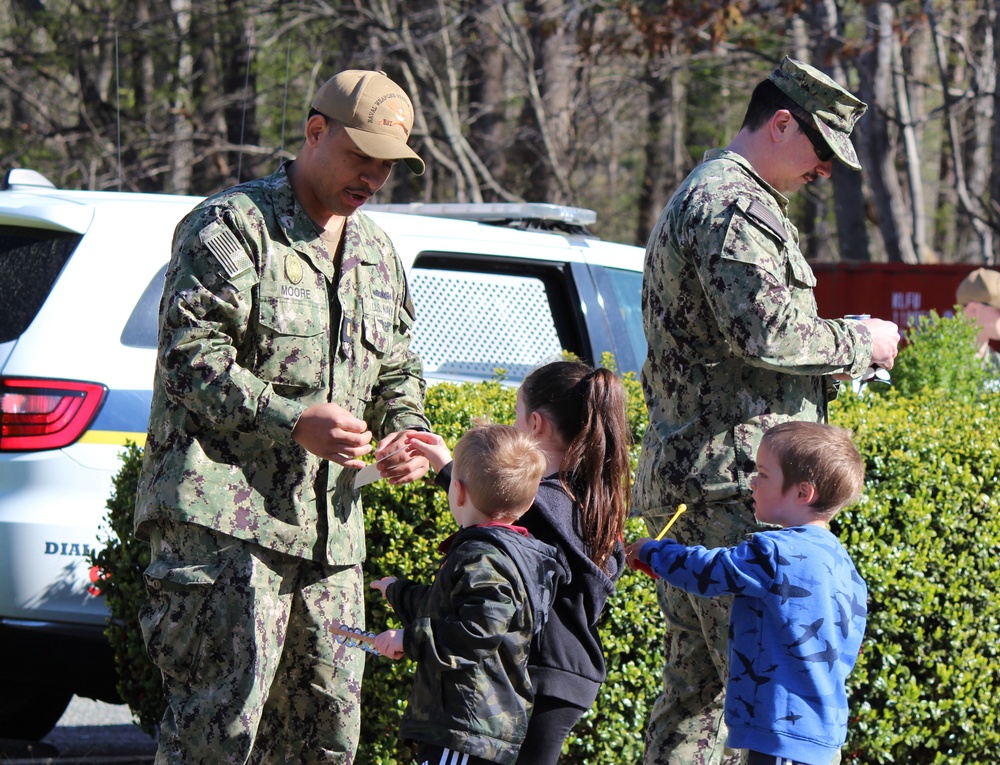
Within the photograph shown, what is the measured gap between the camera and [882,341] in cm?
332

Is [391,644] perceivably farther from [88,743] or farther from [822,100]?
[88,743]

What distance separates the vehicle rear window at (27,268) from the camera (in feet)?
14.3

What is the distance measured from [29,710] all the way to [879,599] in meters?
3.36

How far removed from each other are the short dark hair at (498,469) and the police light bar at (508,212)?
2.64 metres

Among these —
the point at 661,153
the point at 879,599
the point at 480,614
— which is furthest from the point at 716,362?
the point at 661,153

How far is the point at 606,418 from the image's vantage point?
330 cm

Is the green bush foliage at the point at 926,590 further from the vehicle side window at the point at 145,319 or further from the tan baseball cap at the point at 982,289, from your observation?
the vehicle side window at the point at 145,319

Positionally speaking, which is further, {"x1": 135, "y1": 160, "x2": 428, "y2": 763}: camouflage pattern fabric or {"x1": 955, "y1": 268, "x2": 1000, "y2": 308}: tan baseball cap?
{"x1": 955, "y1": 268, "x2": 1000, "y2": 308}: tan baseball cap

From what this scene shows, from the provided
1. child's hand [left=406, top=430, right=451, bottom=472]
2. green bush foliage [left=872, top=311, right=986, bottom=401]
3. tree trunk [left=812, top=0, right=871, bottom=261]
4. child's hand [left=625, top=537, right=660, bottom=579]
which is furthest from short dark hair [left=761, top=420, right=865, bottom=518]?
tree trunk [left=812, top=0, right=871, bottom=261]

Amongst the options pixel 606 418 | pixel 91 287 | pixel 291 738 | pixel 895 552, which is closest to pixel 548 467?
pixel 606 418

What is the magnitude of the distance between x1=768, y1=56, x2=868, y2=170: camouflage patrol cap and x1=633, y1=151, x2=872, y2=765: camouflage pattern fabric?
200 millimetres

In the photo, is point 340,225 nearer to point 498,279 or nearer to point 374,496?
point 374,496

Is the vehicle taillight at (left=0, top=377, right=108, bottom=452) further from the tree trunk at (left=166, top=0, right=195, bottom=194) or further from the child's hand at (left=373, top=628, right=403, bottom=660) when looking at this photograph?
the tree trunk at (left=166, top=0, right=195, bottom=194)

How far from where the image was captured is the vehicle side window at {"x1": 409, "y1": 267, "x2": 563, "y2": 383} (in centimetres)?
506
